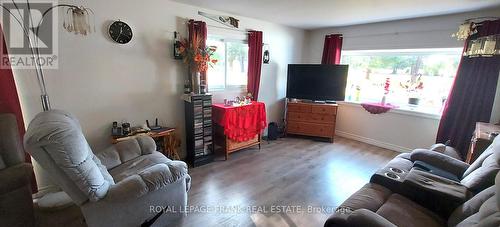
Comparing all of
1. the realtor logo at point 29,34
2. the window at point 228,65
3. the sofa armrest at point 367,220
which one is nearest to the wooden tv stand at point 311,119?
the window at point 228,65

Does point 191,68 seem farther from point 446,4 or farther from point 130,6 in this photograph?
point 446,4

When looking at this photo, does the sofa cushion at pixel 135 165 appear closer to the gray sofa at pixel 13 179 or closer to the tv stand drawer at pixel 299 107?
the gray sofa at pixel 13 179

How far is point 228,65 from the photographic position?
364cm

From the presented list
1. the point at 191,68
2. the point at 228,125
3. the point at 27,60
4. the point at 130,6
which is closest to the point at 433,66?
the point at 228,125

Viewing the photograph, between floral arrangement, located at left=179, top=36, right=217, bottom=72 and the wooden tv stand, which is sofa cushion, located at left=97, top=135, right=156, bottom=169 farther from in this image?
the wooden tv stand

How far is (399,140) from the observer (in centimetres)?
381

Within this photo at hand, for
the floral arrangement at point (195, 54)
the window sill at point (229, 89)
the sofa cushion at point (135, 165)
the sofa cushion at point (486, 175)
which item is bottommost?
the sofa cushion at point (135, 165)

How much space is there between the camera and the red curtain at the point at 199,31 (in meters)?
2.92

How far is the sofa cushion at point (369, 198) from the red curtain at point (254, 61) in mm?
2491

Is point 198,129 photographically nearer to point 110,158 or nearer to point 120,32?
point 110,158

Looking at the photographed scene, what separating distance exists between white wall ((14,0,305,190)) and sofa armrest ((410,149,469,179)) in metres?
2.84

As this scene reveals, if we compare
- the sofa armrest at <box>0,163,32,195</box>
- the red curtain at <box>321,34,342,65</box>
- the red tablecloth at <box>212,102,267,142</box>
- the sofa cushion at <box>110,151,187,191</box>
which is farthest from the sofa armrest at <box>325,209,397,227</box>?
the red curtain at <box>321,34,342,65</box>

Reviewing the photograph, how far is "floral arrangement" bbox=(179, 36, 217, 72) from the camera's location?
2.84 meters

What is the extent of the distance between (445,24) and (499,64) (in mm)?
844
